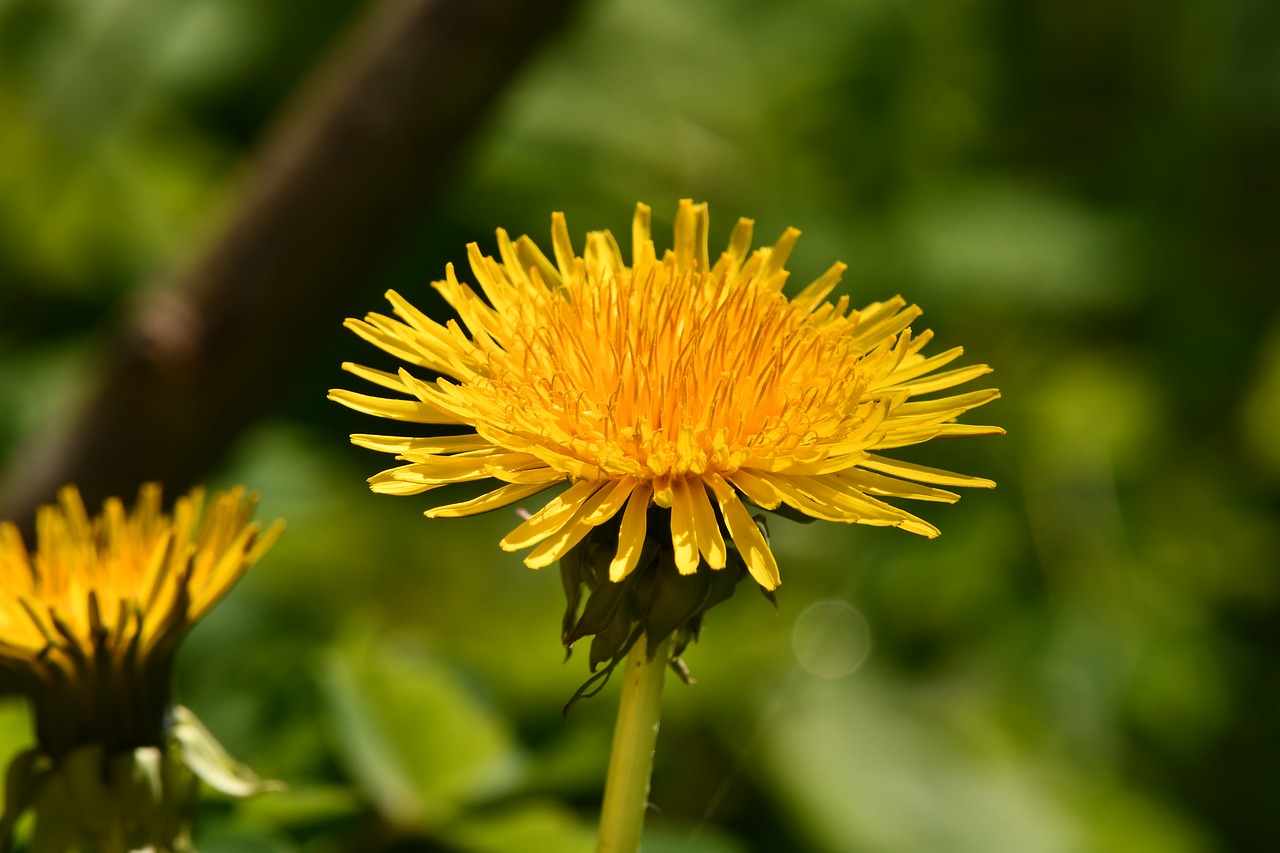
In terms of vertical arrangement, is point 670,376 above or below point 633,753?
above

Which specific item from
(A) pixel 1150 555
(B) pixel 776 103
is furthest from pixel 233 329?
(A) pixel 1150 555

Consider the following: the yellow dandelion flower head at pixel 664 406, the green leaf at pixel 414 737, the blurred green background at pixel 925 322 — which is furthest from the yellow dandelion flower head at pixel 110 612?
the blurred green background at pixel 925 322

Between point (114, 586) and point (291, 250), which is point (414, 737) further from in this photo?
point (291, 250)

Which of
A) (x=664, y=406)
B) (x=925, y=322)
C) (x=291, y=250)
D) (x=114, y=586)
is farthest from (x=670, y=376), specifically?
(x=925, y=322)

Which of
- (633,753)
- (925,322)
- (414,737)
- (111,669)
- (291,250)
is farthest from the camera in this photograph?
(925,322)

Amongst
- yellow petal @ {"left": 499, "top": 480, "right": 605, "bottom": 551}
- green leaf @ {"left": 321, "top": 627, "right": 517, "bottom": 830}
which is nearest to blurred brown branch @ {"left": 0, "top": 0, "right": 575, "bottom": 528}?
green leaf @ {"left": 321, "top": 627, "right": 517, "bottom": 830}

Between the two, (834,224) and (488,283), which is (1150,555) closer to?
(834,224)
